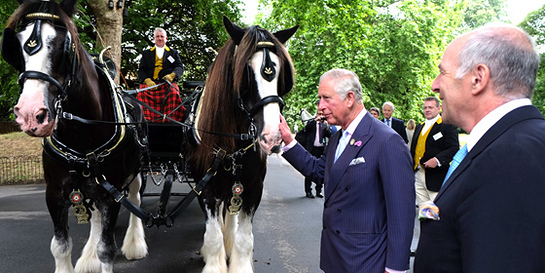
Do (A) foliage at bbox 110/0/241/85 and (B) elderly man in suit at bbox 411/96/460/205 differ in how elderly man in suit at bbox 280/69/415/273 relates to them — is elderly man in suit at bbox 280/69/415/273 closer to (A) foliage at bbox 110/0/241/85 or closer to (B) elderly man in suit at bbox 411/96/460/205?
(B) elderly man in suit at bbox 411/96/460/205

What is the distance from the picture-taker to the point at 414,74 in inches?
701

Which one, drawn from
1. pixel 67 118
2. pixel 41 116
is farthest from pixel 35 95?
pixel 67 118

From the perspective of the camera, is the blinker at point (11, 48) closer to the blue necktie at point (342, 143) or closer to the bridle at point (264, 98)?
the bridle at point (264, 98)

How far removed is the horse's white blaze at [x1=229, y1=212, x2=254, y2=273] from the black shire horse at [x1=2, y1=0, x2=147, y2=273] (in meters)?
1.10

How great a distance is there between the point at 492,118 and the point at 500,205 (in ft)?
0.89

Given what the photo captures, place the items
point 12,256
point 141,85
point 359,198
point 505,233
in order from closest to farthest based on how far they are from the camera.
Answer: point 505,233, point 359,198, point 12,256, point 141,85

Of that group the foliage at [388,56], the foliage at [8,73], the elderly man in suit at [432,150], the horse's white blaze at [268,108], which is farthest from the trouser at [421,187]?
the foliage at [388,56]

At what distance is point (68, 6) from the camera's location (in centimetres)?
270

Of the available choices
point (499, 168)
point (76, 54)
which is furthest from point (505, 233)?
point (76, 54)

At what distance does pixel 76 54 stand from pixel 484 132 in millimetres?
2606

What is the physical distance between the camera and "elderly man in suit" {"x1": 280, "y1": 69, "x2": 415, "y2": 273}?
1.84 m

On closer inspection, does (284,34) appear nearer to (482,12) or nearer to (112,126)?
(112,126)

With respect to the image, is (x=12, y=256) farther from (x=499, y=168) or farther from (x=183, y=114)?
(x=499, y=168)

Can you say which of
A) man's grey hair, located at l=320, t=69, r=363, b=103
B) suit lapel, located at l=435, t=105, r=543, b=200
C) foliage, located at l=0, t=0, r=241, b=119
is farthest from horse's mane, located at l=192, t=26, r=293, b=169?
foliage, located at l=0, t=0, r=241, b=119
